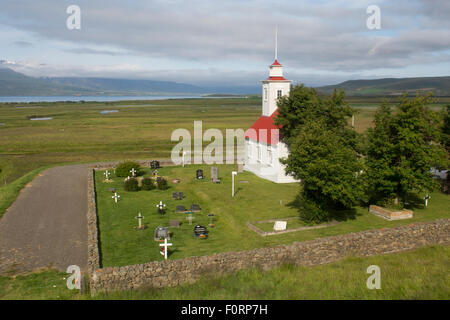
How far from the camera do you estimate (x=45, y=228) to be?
2289 centimetres

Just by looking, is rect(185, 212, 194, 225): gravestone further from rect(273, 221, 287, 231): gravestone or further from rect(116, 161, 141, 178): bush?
rect(116, 161, 141, 178): bush

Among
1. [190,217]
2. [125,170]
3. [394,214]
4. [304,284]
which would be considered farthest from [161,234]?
[125,170]

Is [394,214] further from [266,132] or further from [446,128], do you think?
[266,132]

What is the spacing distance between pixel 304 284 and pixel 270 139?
2197 cm

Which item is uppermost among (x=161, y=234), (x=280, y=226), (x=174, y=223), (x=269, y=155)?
(x=269, y=155)

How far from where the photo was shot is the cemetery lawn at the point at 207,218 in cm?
1902

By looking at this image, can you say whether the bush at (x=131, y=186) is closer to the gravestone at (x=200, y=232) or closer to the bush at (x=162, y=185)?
the bush at (x=162, y=185)

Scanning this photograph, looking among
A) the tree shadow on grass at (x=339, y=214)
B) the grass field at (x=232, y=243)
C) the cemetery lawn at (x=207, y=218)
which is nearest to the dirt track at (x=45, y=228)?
the grass field at (x=232, y=243)

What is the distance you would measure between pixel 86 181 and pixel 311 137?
25.2m

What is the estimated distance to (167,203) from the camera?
2806cm

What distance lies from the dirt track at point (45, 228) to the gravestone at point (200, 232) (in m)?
6.28

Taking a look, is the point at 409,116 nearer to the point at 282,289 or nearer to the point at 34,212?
the point at 282,289

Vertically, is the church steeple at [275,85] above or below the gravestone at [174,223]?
above
